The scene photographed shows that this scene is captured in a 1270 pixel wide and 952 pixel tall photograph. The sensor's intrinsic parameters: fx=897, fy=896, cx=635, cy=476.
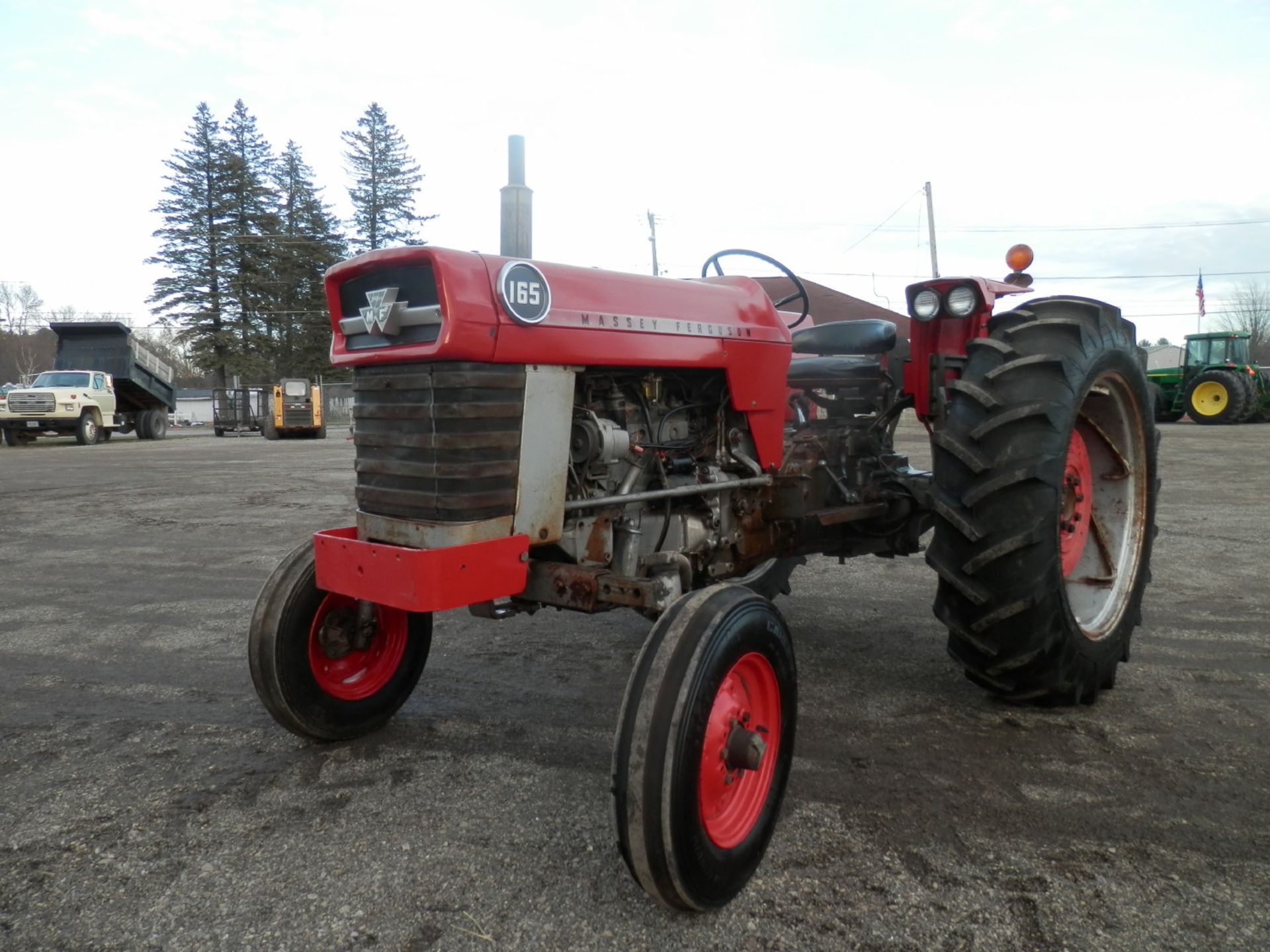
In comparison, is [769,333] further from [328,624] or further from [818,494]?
[328,624]

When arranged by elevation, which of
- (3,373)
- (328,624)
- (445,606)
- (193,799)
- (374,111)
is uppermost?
(374,111)

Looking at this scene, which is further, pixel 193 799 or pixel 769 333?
pixel 769 333

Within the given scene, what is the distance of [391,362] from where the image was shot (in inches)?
91.1

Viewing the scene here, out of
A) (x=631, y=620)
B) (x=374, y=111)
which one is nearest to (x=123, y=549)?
(x=631, y=620)

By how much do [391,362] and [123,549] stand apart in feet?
16.8

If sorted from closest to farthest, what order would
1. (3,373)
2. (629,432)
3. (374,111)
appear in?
(629,432)
(374,111)
(3,373)

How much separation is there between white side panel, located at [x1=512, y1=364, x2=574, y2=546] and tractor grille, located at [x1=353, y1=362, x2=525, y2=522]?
0.03 metres

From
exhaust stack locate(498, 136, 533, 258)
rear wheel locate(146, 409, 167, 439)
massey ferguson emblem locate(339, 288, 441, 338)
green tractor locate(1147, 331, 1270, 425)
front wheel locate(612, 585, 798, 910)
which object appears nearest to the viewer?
front wheel locate(612, 585, 798, 910)

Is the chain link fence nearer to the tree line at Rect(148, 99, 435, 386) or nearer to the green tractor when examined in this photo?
the tree line at Rect(148, 99, 435, 386)

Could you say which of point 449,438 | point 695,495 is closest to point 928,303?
point 695,495

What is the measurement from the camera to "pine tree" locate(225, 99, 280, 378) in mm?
36531

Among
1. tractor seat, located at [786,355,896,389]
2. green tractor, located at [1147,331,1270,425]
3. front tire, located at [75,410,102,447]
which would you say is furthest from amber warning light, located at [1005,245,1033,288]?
front tire, located at [75,410,102,447]

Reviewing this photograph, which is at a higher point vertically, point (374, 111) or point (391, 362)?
point (374, 111)

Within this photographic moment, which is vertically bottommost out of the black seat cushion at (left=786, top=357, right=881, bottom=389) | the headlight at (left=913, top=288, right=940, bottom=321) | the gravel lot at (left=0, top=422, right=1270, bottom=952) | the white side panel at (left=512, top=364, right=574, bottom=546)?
the gravel lot at (left=0, top=422, right=1270, bottom=952)
